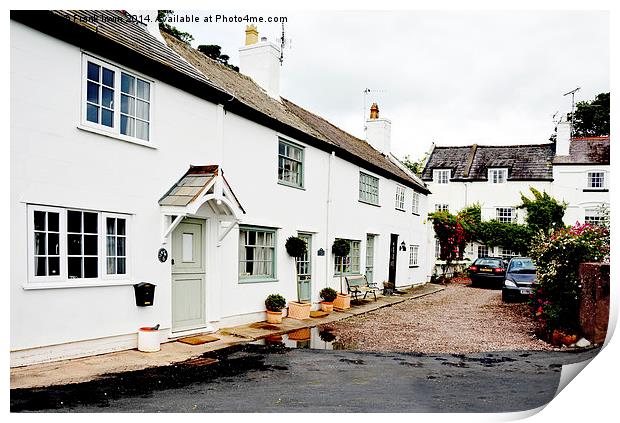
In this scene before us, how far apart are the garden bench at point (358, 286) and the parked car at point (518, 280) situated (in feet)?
12.3

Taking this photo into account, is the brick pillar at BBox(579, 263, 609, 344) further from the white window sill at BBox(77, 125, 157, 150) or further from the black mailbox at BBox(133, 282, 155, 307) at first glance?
the white window sill at BBox(77, 125, 157, 150)

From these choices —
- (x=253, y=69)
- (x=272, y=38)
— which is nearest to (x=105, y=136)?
(x=272, y=38)

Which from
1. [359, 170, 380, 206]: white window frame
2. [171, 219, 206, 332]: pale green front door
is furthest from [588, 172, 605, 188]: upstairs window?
[359, 170, 380, 206]: white window frame

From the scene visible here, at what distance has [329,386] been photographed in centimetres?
466

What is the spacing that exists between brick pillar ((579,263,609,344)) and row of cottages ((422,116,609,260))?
52 centimetres

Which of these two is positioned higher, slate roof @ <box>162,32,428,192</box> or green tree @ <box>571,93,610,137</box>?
slate roof @ <box>162,32,428,192</box>

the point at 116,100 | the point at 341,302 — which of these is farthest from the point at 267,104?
the point at 341,302

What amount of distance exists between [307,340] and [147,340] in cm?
223

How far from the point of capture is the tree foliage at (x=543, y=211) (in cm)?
547

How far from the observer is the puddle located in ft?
21.3

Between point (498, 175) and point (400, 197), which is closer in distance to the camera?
point (498, 175)

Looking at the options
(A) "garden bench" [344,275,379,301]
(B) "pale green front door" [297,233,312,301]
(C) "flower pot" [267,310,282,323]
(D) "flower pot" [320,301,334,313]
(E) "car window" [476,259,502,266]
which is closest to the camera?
(E) "car window" [476,259,502,266]

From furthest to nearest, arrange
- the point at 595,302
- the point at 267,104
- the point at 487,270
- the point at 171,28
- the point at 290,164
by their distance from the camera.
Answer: the point at 290,164, the point at 267,104, the point at 487,270, the point at 171,28, the point at 595,302

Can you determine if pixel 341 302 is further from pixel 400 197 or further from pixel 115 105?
pixel 115 105
